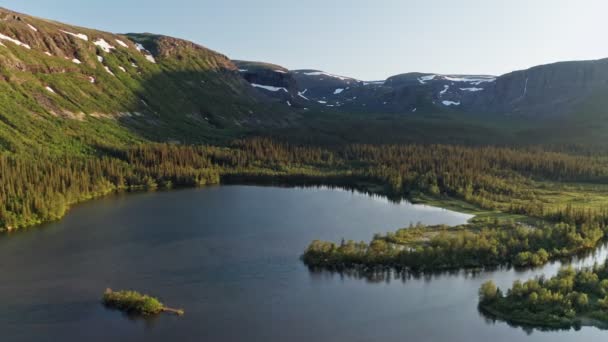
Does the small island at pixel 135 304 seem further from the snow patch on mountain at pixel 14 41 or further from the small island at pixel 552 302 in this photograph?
the snow patch on mountain at pixel 14 41

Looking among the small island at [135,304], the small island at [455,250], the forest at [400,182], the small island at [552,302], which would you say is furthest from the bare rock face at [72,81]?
the small island at [552,302]

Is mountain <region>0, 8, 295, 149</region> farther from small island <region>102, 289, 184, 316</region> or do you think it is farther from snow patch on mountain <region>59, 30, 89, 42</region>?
small island <region>102, 289, 184, 316</region>

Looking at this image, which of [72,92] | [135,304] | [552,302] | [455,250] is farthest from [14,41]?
[552,302]

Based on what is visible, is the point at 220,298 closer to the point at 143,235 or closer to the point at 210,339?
the point at 210,339

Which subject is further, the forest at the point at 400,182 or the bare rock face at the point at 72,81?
the bare rock face at the point at 72,81

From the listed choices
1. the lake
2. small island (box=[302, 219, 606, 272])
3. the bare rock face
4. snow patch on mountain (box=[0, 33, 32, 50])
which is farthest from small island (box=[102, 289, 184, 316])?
snow patch on mountain (box=[0, 33, 32, 50])

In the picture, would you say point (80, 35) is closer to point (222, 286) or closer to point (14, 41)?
point (14, 41)
